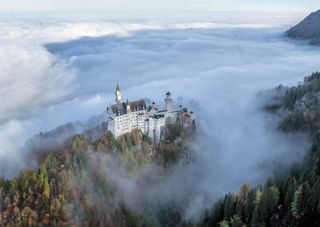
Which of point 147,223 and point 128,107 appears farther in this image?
point 128,107

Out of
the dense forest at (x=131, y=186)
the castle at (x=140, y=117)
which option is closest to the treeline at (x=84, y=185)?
the dense forest at (x=131, y=186)

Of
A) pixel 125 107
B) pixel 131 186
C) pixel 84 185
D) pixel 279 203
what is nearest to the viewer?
pixel 279 203

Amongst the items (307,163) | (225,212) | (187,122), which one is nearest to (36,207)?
(225,212)

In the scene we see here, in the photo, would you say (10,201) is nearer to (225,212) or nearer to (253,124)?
(225,212)

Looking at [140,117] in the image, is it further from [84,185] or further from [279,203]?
[279,203]

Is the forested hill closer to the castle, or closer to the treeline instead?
the treeline

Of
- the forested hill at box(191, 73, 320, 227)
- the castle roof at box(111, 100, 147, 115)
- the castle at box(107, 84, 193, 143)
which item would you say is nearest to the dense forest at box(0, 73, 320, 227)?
the forested hill at box(191, 73, 320, 227)

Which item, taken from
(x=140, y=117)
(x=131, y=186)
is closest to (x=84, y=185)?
(x=131, y=186)
